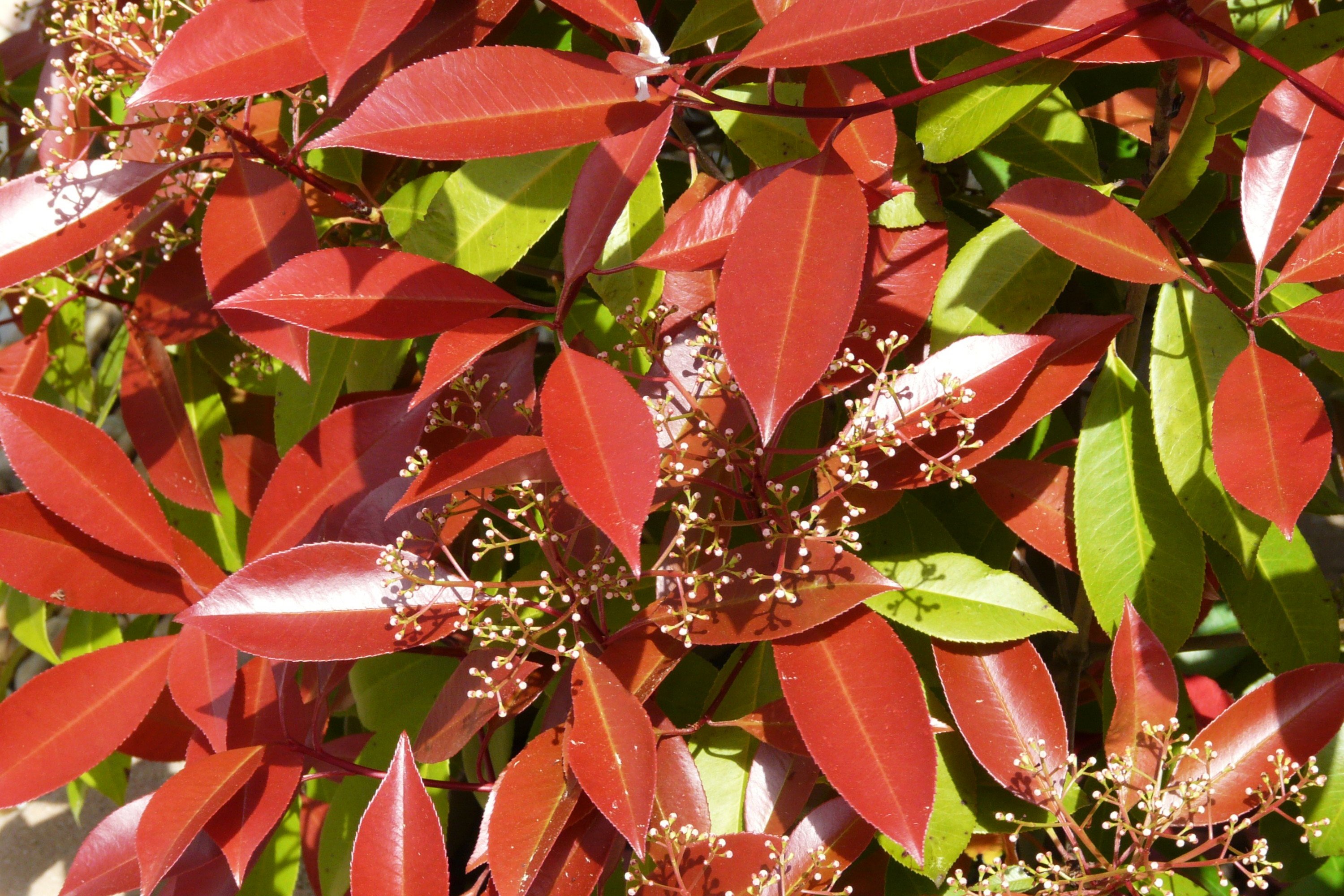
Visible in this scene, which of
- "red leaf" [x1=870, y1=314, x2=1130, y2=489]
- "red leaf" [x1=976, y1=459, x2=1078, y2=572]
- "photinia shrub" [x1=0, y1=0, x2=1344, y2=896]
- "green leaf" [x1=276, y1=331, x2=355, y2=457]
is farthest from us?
"green leaf" [x1=276, y1=331, x2=355, y2=457]

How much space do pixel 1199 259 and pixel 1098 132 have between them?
0.27 meters

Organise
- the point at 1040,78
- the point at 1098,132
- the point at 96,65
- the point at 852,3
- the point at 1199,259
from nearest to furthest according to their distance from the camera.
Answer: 1. the point at 852,3
2. the point at 1040,78
3. the point at 1199,259
4. the point at 96,65
5. the point at 1098,132

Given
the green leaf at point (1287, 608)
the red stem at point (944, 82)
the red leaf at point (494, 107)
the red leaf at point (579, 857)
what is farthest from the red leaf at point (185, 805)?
the green leaf at point (1287, 608)

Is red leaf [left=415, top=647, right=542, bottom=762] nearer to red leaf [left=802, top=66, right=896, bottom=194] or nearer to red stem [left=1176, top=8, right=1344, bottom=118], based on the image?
red leaf [left=802, top=66, right=896, bottom=194]

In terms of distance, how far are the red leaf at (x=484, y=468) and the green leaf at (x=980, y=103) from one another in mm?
351

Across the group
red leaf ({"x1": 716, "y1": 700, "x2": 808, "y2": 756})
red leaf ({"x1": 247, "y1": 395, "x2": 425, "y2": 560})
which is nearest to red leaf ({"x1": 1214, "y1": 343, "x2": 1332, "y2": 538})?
red leaf ({"x1": 716, "y1": 700, "x2": 808, "y2": 756})

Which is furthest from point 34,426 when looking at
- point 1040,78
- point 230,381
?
point 1040,78

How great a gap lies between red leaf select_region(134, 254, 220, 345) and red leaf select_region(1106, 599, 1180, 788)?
2.70ft

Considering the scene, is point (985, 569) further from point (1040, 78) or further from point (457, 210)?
point (457, 210)

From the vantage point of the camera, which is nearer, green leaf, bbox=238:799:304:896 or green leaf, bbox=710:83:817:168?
green leaf, bbox=710:83:817:168

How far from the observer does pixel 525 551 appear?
100 centimetres

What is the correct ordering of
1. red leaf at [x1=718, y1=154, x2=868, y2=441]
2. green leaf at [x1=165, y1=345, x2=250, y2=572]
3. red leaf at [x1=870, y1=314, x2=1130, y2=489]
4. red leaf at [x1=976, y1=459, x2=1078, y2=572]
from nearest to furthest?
red leaf at [x1=718, y1=154, x2=868, y2=441] < red leaf at [x1=870, y1=314, x2=1130, y2=489] < red leaf at [x1=976, y1=459, x2=1078, y2=572] < green leaf at [x1=165, y1=345, x2=250, y2=572]

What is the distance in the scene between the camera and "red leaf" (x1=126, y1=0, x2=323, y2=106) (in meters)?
0.66

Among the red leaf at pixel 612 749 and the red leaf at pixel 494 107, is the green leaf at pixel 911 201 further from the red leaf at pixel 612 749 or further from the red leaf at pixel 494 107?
the red leaf at pixel 612 749
